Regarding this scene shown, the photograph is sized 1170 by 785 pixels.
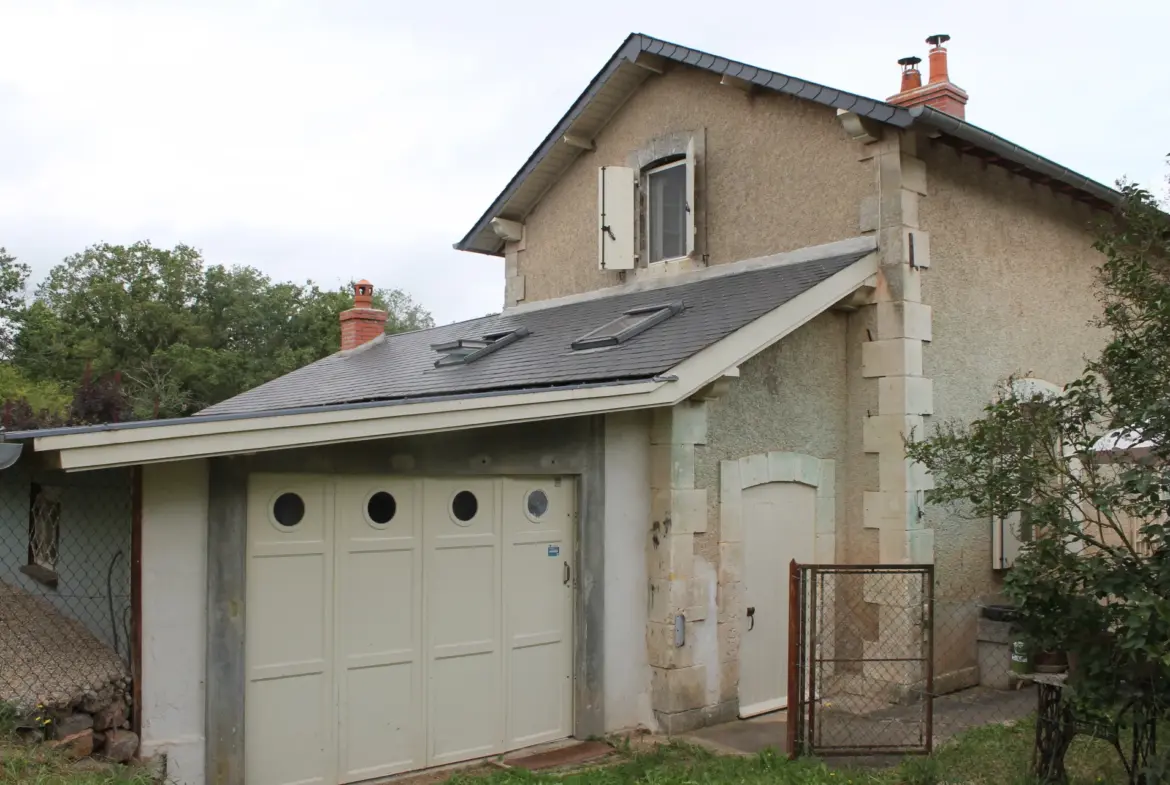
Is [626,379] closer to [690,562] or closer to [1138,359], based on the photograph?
[690,562]

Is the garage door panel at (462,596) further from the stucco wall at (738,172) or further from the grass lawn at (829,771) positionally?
the stucco wall at (738,172)

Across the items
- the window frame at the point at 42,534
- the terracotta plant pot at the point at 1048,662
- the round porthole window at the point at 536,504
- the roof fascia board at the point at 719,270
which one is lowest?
the terracotta plant pot at the point at 1048,662

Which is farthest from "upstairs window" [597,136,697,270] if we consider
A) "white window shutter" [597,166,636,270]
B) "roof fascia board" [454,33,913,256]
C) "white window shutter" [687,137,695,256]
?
"roof fascia board" [454,33,913,256]

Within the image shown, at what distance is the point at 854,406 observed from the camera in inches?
324

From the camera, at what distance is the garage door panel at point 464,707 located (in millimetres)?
6145

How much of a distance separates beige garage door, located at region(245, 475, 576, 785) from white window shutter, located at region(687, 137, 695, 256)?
3796 mm

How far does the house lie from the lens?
5.29 m

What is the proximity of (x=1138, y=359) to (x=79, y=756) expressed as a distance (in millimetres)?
5905

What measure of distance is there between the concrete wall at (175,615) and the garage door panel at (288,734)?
346 millimetres

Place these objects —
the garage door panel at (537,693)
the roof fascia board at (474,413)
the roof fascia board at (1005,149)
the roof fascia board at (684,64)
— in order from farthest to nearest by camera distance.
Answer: the roof fascia board at (684,64) → the roof fascia board at (1005,149) → the garage door panel at (537,693) → the roof fascia board at (474,413)

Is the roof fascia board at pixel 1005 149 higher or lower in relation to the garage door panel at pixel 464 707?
higher

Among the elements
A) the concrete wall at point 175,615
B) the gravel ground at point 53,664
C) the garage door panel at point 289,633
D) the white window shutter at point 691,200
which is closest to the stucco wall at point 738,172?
the white window shutter at point 691,200

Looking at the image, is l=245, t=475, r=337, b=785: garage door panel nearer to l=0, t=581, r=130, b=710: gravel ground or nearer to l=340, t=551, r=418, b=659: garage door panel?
l=340, t=551, r=418, b=659: garage door panel

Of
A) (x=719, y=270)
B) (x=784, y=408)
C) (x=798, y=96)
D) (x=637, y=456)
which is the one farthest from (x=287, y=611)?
(x=798, y=96)
